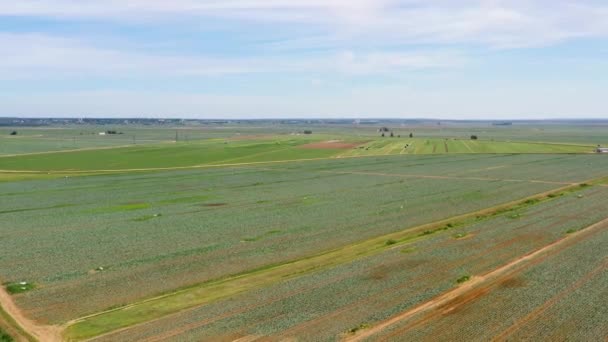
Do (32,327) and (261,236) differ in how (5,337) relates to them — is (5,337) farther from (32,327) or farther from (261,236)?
(261,236)

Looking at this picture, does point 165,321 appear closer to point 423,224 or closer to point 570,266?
point 570,266

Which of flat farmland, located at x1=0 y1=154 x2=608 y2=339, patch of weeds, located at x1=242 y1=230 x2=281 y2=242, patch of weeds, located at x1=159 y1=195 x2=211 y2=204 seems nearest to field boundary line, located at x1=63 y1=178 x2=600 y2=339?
flat farmland, located at x1=0 y1=154 x2=608 y2=339

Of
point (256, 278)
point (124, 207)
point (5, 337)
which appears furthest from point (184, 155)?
point (5, 337)

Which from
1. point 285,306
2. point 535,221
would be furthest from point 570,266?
point 285,306

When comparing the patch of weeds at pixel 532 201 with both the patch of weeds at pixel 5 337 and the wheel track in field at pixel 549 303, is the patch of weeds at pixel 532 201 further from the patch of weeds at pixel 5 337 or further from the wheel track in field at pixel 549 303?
the patch of weeds at pixel 5 337

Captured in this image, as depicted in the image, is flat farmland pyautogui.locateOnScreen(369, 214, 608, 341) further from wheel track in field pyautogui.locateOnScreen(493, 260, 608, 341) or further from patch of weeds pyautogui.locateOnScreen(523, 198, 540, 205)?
patch of weeds pyautogui.locateOnScreen(523, 198, 540, 205)
